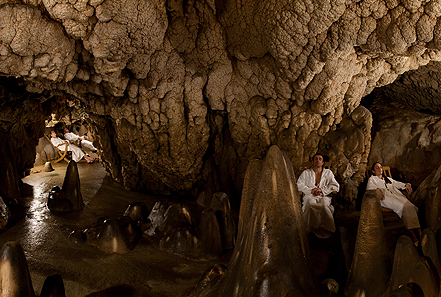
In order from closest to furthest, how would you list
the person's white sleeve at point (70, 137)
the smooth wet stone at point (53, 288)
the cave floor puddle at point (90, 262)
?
1. the smooth wet stone at point (53, 288)
2. the cave floor puddle at point (90, 262)
3. the person's white sleeve at point (70, 137)

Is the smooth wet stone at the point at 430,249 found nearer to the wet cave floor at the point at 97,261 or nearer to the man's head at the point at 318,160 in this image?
the wet cave floor at the point at 97,261

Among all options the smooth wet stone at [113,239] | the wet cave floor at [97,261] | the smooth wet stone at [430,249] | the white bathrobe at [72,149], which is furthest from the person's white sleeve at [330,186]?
the white bathrobe at [72,149]

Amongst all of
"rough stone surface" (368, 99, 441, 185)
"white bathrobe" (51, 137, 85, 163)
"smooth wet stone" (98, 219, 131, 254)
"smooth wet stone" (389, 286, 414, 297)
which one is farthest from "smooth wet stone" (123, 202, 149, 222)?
"white bathrobe" (51, 137, 85, 163)

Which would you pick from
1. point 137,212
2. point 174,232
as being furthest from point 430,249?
point 137,212

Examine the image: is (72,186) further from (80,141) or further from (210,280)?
(80,141)

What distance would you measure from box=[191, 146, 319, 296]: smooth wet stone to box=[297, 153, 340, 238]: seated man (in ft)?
8.57

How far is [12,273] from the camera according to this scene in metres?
2.74

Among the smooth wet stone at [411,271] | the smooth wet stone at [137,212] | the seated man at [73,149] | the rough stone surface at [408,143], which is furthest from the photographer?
the seated man at [73,149]

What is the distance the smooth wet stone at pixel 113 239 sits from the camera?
4.81 m

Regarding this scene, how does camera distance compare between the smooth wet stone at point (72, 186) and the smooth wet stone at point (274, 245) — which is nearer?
the smooth wet stone at point (274, 245)

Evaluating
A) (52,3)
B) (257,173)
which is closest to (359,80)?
(257,173)

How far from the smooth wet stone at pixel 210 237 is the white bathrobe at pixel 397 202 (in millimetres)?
2709

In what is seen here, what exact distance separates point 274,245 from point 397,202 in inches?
130

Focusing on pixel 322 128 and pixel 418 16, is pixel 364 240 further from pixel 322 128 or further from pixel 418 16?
pixel 322 128
